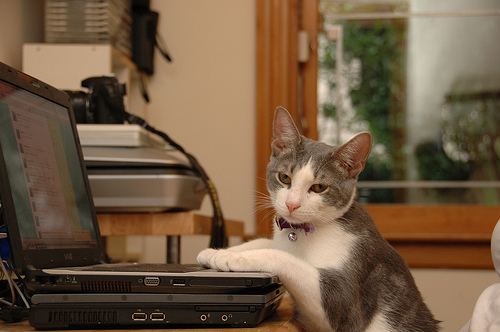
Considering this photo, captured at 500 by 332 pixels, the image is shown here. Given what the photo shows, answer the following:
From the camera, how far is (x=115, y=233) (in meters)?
1.18

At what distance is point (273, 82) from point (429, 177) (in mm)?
770

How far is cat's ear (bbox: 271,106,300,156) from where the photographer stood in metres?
1.00

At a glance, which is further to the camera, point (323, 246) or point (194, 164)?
point (194, 164)

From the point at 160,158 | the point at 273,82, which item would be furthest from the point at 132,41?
the point at 160,158

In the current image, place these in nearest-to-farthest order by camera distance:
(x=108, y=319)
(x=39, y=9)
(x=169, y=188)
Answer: (x=108, y=319), (x=169, y=188), (x=39, y=9)

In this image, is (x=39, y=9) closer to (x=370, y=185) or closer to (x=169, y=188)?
(x=169, y=188)

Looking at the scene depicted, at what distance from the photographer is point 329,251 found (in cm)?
88

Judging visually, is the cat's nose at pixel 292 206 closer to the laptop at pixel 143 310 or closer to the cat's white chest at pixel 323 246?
the cat's white chest at pixel 323 246

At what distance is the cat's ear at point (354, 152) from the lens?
0.94 meters

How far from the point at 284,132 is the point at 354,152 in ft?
0.48

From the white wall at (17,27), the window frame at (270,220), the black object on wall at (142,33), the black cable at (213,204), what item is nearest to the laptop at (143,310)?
→ the black cable at (213,204)

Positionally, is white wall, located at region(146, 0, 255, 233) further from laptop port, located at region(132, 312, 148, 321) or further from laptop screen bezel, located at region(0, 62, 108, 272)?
laptop port, located at region(132, 312, 148, 321)

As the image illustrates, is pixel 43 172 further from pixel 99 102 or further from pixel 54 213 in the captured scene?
pixel 99 102

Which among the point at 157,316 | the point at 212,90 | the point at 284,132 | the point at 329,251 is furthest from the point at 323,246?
the point at 212,90
